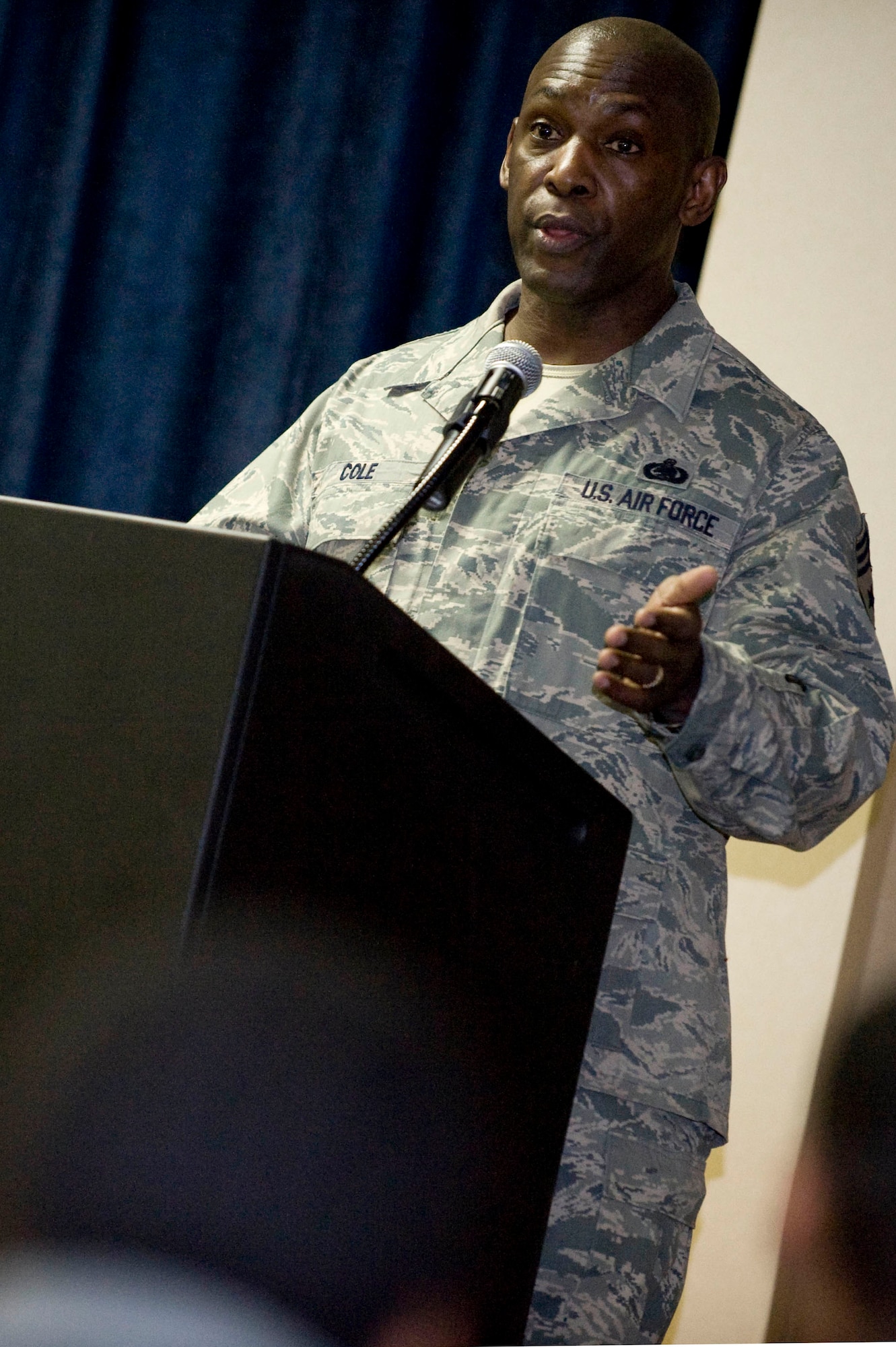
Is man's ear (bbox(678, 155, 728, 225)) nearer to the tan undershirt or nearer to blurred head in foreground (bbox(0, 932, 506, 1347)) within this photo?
the tan undershirt

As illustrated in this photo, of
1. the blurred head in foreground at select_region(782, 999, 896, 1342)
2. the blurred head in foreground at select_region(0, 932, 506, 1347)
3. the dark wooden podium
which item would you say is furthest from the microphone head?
the blurred head in foreground at select_region(782, 999, 896, 1342)

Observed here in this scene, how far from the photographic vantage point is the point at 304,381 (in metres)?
2.28

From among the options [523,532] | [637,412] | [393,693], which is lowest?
[393,693]

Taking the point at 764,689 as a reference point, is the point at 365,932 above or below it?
below

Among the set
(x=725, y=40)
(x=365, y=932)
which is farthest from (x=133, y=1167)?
(x=725, y=40)

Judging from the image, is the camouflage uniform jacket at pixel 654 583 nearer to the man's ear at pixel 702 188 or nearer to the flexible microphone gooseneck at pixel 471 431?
the man's ear at pixel 702 188

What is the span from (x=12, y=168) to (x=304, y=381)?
60cm

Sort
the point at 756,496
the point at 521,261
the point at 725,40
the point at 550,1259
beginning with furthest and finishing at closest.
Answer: the point at 725,40 < the point at 521,261 < the point at 756,496 < the point at 550,1259

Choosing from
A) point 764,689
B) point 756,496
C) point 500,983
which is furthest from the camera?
point 756,496

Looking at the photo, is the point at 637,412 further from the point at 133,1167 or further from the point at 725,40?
the point at 725,40

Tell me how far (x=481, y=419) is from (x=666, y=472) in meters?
0.35

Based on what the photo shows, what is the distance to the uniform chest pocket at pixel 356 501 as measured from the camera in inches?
53.7

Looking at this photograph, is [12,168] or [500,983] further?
[12,168]

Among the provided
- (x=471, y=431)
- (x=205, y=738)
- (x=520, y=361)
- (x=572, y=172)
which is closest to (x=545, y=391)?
(x=572, y=172)
